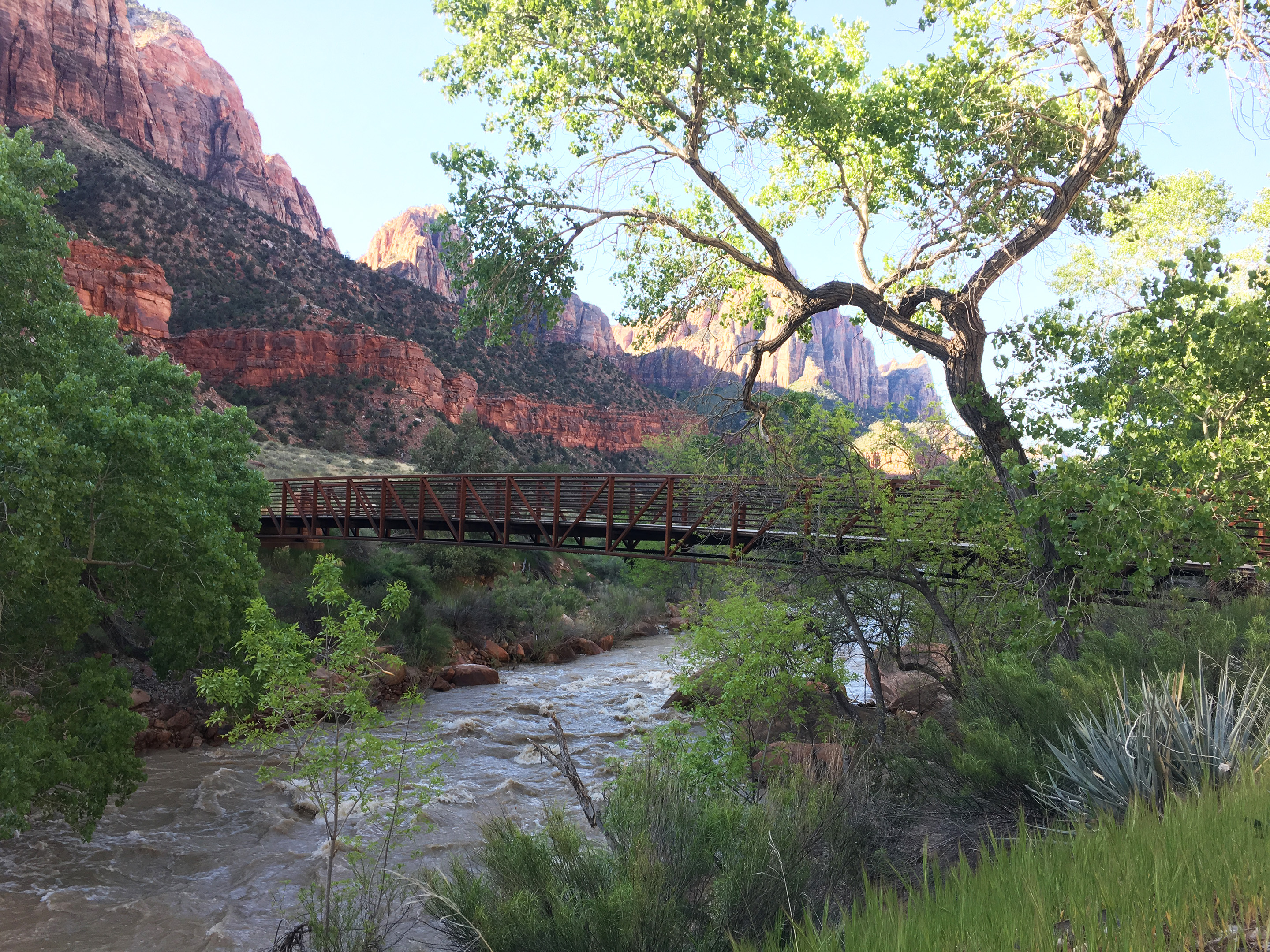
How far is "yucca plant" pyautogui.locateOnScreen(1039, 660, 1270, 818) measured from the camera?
3.76 meters

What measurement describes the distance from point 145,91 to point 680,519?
8378 centimetres

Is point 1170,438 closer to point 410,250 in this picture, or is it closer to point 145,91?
point 145,91

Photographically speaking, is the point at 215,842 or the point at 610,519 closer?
the point at 215,842

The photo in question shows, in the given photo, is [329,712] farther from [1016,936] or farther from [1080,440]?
[1080,440]

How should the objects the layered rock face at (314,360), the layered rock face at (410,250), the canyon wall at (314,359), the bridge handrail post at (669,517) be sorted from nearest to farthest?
the bridge handrail post at (669,517), the canyon wall at (314,359), the layered rock face at (314,360), the layered rock face at (410,250)

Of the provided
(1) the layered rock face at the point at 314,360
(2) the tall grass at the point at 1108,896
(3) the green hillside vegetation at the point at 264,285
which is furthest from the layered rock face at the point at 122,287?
(2) the tall grass at the point at 1108,896

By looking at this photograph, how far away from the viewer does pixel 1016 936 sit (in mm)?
2051

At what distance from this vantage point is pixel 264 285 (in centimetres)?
5178

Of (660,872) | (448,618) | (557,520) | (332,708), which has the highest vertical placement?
(557,520)

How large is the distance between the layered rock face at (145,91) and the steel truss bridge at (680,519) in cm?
5254

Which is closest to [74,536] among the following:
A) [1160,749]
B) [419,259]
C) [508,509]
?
[508,509]

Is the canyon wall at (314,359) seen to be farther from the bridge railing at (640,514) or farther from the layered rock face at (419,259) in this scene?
the layered rock face at (419,259)

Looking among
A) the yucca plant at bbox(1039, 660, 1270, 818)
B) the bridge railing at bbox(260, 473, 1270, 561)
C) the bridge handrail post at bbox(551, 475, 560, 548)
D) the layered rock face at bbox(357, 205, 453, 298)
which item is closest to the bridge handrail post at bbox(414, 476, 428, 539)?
the bridge railing at bbox(260, 473, 1270, 561)

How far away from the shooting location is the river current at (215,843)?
6.74 metres
